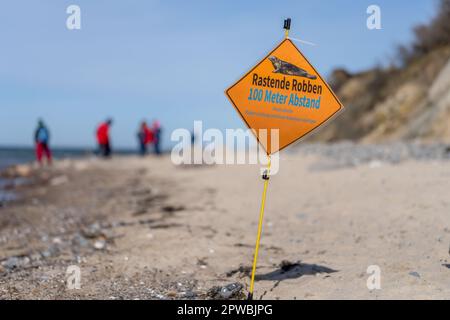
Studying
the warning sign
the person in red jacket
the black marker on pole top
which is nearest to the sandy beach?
the warning sign

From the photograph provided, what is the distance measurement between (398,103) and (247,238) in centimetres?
2062

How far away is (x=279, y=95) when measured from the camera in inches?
161

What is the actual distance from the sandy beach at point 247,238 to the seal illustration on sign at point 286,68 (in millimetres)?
2013

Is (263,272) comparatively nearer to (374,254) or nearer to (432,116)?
(374,254)

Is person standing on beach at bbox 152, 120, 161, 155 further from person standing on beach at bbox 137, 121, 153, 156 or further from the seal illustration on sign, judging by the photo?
the seal illustration on sign

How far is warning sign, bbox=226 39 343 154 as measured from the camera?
4.07 meters

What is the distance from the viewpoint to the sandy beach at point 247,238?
4207 millimetres

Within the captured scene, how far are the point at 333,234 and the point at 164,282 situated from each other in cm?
269

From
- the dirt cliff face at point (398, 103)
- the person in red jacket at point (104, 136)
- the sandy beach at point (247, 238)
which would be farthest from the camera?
the person in red jacket at point (104, 136)

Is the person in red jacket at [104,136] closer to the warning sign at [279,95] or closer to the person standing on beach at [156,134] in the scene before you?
the person standing on beach at [156,134]

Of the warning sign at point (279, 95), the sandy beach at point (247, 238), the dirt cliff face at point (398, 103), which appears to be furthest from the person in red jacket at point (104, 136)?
the warning sign at point (279, 95)

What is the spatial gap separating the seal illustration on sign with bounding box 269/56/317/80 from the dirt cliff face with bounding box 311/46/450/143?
44.3ft

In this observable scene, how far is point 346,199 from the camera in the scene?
26.1 ft

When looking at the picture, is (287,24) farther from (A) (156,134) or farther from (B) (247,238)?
(A) (156,134)
